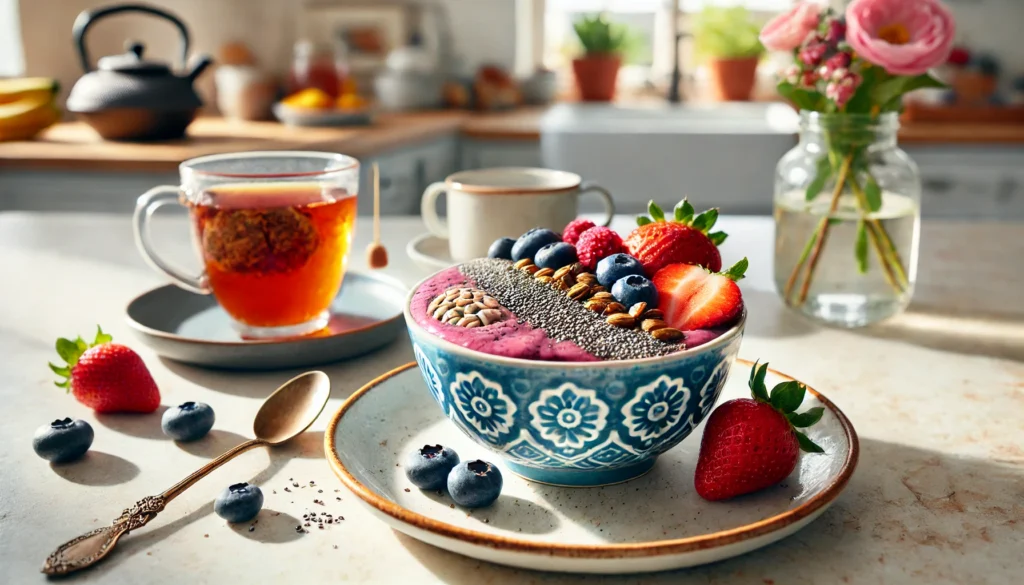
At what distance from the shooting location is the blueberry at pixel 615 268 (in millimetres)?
687

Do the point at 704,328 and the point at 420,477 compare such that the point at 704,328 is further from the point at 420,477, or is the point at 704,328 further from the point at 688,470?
the point at 420,477

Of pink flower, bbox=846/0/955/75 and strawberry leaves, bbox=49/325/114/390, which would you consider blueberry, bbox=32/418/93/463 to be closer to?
strawberry leaves, bbox=49/325/114/390

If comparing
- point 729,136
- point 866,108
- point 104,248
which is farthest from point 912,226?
point 729,136

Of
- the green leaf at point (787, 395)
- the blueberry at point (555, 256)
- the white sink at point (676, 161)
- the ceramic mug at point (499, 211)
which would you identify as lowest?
the white sink at point (676, 161)

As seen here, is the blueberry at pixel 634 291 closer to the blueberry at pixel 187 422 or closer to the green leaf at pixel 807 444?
the green leaf at pixel 807 444

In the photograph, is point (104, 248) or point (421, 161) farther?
point (421, 161)

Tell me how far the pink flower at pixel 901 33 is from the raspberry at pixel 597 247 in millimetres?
409

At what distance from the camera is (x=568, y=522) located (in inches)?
23.7

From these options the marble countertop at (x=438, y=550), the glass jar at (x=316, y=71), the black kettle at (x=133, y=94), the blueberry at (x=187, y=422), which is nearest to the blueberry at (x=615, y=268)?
the marble countertop at (x=438, y=550)

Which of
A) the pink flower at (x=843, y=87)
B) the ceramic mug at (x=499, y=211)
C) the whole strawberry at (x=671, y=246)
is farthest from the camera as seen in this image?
the ceramic mug at (x=499, y=211)

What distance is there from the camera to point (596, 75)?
3.59 metres

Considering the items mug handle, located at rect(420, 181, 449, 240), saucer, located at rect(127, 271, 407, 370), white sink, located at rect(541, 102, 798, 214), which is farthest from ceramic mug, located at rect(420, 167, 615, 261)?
white sink, located at rect(541, 102, 798, 214)

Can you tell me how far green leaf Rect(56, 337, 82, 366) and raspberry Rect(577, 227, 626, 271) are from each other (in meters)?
0.47

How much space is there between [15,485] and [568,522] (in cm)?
41
